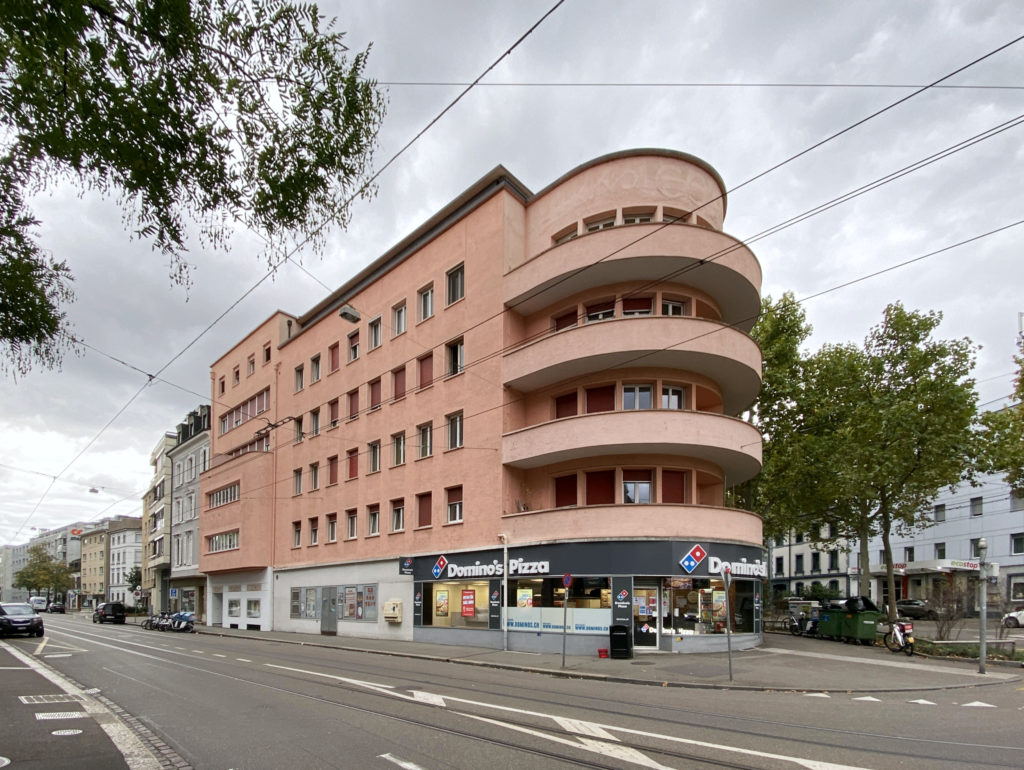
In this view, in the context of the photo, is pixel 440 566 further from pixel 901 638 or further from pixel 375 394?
pixel 901 638

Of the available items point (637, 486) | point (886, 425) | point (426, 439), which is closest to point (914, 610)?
point (886, 425)

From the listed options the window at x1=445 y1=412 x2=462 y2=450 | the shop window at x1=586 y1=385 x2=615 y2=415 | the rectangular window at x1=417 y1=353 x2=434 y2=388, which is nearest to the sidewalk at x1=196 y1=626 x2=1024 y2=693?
the window at x1=445 y1=412 x2=462 y2=450

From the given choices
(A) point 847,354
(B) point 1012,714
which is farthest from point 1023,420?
(B) point 1012,714

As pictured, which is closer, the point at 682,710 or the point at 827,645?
the point at 682,710

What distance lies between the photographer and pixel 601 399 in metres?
23.0

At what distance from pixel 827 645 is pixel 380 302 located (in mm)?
22601

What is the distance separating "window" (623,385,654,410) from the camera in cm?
2233

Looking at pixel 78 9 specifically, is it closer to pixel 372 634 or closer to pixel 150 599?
pixel 372 634

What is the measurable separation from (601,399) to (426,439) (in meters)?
8.26

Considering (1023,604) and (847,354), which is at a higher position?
(847,354)

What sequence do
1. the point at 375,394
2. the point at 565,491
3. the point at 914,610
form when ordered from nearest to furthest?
1. the point at 565,491
2. the point at 375,394
3. the point at 914,610

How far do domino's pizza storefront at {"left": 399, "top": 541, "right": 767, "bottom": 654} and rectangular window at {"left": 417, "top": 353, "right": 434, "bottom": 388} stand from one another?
7260 mm

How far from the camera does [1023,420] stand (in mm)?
31109

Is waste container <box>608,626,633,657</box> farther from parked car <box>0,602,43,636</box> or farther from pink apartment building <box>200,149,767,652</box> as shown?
parked car <box>0,602,43,636</box>
